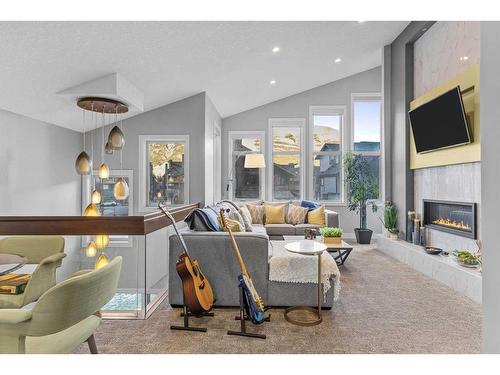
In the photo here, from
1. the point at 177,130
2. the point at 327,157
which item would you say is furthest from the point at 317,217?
the point at 177,130

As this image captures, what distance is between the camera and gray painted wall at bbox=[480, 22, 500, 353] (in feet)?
3.89

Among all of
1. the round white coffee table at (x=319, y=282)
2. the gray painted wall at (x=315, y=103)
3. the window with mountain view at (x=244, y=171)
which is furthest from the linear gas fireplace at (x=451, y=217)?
the window with mountain view at (x=244, y=171)

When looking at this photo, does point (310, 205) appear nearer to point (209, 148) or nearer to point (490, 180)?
point (209, 148)

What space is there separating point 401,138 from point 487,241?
456 centimetres

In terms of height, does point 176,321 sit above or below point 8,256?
below

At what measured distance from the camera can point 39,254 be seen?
97.7 inches

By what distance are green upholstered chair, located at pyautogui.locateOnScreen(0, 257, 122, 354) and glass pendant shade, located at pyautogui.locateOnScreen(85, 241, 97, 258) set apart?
888mm

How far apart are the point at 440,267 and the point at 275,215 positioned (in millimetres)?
2998

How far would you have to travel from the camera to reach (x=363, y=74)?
721 centimetres

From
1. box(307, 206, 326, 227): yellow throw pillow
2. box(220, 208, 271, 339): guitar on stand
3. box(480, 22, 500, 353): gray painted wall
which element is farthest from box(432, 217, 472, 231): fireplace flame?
box(480, 22, 500, 353): gray painted wall
